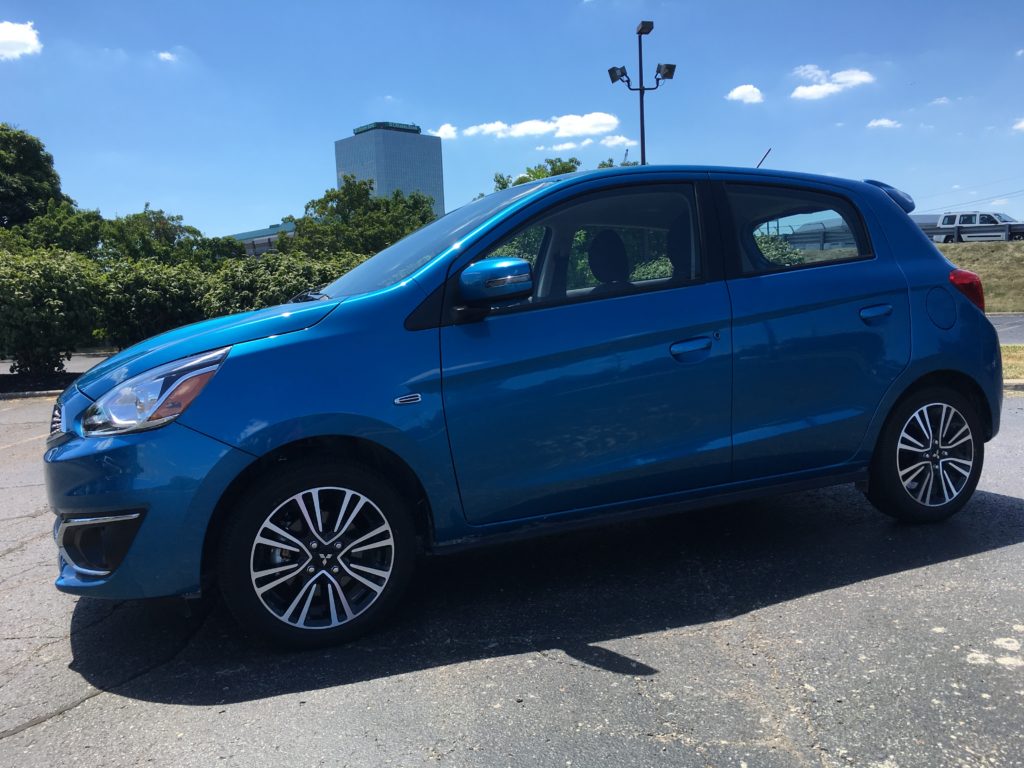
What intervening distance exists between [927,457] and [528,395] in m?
2.34

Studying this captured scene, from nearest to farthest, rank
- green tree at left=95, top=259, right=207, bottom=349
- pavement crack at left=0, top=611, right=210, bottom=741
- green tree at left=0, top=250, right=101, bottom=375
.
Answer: pavement crack at left=0, top=611, right=210, bottom=741 < green tree at left=0, top=250, right=101, bottom=375 < green tree at left=95, top=259, right=207, bottom=349

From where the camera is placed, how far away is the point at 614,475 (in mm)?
3418

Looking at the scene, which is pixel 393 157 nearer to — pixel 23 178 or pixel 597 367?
pixel 23 178

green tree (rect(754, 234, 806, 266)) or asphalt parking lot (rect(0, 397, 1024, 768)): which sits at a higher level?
green tree (rect(754, 234, 806, 266))

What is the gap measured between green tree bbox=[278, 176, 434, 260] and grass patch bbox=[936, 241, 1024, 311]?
22042mm

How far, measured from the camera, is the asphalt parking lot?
2404 mm

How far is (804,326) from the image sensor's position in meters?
3.71

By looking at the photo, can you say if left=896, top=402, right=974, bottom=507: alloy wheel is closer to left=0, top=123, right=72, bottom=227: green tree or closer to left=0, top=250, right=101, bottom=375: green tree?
left=0, top=250, right=101, bottom=375: green tree

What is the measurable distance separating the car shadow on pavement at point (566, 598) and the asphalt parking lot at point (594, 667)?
0.01 m

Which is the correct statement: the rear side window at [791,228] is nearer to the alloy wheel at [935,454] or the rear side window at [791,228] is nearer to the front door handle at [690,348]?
the front door handle at [690,348]

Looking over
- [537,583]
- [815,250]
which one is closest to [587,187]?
[815,250]

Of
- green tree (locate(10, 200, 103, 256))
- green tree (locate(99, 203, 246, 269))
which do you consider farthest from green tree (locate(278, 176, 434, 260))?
green tree (locate(10, 200, 103, 256))

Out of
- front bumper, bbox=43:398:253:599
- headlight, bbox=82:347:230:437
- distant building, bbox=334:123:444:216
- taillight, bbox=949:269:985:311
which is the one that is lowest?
front bumper, bbox=43:398:253:599

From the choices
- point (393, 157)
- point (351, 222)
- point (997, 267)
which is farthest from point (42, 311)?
point (393, 157)
